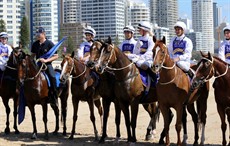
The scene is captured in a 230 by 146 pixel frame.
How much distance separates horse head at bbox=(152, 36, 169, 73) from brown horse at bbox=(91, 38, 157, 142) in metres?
1.35

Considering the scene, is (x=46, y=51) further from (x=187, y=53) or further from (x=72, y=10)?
(x=72, y=10)

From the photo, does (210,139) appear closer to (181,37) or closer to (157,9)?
(181,37)

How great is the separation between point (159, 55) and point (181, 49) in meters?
A: 1.35

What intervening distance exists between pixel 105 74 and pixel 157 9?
15496 cm

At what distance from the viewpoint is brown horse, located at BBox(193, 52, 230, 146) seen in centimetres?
979

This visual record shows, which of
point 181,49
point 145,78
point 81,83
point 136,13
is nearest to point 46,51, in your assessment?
point 81,83

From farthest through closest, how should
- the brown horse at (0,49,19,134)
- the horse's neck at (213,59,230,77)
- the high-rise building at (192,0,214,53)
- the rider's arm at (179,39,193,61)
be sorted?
the high-rise building at (192,0,214,53) → the brown horse at (0,49,19,134) → the rider's arm at (179,39,193,61) → the horse's neck at (213,59,230,77)

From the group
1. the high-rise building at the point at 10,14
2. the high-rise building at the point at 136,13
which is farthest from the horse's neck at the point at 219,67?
the high-rise building at the point at 136,13

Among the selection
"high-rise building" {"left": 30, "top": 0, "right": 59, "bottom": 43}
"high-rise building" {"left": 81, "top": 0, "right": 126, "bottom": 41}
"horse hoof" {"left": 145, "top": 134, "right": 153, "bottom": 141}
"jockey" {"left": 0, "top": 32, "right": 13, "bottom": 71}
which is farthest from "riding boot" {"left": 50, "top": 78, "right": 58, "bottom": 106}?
"high-rise building" {"left": 81, "top": 0, "right": 126, "bottom": 41}

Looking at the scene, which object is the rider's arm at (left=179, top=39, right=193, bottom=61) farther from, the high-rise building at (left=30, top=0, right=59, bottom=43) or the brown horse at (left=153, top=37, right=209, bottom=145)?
the high-rise building at (left=30, top=0, right=59, bottom=43)

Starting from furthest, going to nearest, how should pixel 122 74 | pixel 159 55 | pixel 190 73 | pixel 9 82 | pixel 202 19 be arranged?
pixel 202 19 → pixel 9 82 → pixel 122 74 → pixel 190 73 → pixel 159 55

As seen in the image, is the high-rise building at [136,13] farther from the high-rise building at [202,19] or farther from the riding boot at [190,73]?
the riding boot at [190,73]

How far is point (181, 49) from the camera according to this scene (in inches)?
423

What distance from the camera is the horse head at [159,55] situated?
946 centimetres
